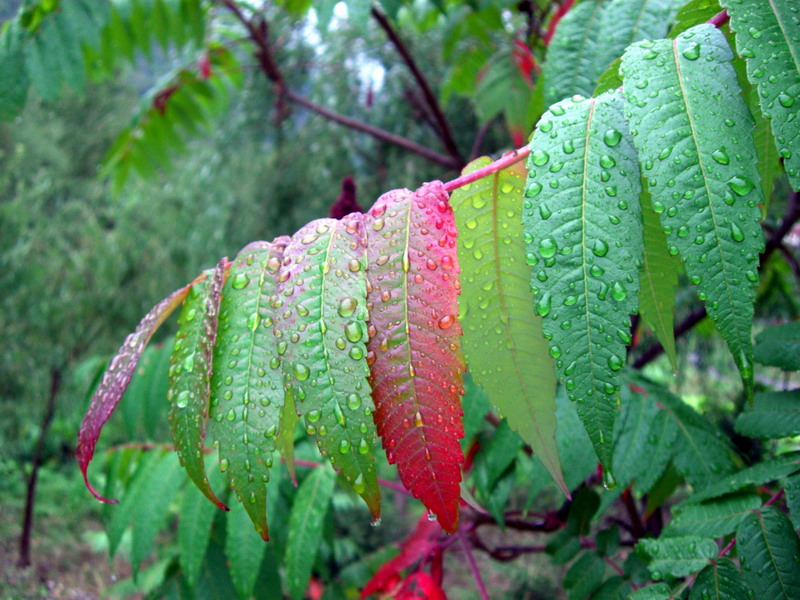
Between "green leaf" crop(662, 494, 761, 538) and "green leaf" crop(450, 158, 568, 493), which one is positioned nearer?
"green leaf" crop(450, 158, 568, 493)

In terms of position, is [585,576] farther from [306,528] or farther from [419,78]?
[419,78]

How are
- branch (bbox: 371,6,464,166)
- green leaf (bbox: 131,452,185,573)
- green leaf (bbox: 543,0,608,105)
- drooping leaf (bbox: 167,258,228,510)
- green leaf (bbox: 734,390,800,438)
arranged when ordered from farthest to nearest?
1. branch (bbox: 371,6,464,166)
2. green leaf (bbox: 131,452,185,573)
3. green leaf (bbox: 543,0,608,105)
4. green leaf (bbox: 734,390,800,438)
5. drooping leaf (bbox: 167,258,228,510)

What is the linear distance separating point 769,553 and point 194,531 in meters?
0.94

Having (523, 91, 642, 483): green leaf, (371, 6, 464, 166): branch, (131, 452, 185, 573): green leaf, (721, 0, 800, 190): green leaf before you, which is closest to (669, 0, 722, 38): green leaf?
(721, 0, 800, 190): green leaf

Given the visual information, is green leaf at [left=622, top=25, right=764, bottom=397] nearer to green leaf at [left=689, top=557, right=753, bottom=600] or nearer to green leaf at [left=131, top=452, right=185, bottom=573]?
green leaf at [left=689, top=557, right=753, bottom=600]

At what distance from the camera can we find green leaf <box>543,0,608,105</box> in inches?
39.2

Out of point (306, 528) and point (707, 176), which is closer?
point (707, 176)

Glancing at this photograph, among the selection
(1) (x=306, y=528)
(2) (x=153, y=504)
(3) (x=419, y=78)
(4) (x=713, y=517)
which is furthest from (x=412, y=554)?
(3) (x=419, y=78)

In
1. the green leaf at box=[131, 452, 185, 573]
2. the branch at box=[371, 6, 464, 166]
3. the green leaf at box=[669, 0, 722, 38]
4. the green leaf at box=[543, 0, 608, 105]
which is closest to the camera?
the green leaf at box=[669, 0, 722, 38]

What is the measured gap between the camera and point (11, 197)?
15.4 feet

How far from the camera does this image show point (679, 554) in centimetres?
71

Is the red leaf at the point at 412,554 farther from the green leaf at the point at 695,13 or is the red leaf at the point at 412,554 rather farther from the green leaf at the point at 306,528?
the green leaf at the point at 695,13

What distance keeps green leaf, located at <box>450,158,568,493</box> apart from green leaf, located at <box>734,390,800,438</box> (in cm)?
48

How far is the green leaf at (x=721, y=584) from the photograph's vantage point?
637 millimetres
